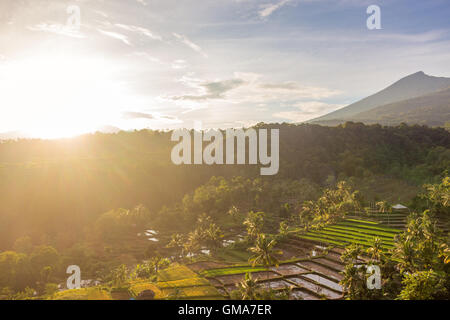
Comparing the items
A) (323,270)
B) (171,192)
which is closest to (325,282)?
(323,270)

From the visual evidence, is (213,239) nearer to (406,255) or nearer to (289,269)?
(289,269)

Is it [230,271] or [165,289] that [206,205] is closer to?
[230,271]

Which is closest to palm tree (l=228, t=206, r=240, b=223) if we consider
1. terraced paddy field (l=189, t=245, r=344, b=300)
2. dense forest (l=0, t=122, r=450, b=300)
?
dense forest (l=0, t=122, r=450, b=300)

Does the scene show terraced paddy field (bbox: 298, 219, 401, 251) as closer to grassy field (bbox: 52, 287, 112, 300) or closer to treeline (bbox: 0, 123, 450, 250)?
treeline (bbox: 0, 123, 450, 250)

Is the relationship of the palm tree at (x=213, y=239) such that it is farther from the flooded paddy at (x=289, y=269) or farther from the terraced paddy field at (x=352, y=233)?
the terraced paddy field at (x=352, y=233)

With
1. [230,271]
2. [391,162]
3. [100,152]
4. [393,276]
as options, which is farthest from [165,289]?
[100,152]

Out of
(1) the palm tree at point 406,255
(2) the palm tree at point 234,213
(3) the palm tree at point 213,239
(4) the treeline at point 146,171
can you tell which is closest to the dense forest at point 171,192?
(3) the palm tree at point 213,239
